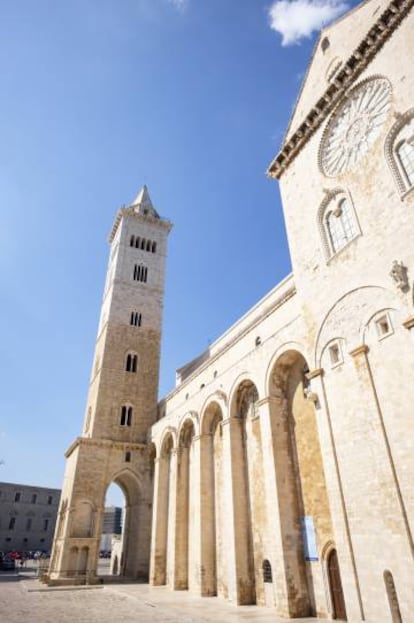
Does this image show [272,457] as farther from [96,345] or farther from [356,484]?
[96,345]

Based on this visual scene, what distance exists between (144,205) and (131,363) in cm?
1746

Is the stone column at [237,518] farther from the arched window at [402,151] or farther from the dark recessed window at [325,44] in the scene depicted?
the dark recessed window at [325,44]

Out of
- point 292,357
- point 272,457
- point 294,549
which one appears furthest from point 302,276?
point 294,549

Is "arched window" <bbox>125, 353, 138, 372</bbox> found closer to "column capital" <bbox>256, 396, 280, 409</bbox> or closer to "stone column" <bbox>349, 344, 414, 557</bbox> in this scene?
"column capital" <bbox>256, 396, 280, 409</bbox>

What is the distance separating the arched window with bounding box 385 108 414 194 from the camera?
10.3 m

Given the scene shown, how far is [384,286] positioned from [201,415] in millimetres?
13084

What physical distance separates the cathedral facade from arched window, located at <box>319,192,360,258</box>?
2.0 inches

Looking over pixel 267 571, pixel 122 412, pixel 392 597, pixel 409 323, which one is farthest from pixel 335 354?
pixel 122 412

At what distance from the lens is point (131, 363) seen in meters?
32.4

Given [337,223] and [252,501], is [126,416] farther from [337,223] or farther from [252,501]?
[337,223]

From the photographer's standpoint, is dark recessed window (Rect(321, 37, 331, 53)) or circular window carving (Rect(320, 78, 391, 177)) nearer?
circular window carving (Rect(320, 78, 391, 177))

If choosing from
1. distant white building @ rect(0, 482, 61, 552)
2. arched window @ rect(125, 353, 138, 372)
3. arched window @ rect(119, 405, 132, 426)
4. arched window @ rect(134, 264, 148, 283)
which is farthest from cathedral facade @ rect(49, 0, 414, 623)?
distant white building @ rect(0, 482, 61, 552)

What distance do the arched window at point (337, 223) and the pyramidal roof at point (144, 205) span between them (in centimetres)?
2896

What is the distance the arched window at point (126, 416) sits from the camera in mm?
29803
